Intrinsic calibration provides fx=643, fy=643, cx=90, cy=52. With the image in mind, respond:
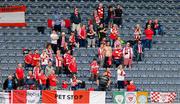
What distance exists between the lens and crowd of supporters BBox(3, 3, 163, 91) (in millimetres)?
28031

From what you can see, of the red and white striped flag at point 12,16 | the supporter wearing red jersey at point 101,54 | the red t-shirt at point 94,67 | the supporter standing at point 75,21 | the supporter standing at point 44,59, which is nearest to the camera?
the red t-shirt at point 94,67

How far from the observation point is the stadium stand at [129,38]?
2967 centimetres

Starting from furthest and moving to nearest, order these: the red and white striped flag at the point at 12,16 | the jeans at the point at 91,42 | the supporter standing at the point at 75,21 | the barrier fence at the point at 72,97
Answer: the red and white striped flag at the point at 12,16 → the supporter standing at the point at 75,21 → the jeans at the point at 91,42 → the barrier fence at the point at 72,97

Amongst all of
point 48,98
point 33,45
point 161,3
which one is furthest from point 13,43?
point 161,3

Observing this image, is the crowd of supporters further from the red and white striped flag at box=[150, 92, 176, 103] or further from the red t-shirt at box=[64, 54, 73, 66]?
the red and white striped flag at box=[150, 92, 176, 103]

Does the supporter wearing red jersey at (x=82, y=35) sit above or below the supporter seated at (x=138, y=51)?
above

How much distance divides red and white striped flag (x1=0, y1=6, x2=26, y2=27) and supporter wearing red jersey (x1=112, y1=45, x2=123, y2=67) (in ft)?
19.3

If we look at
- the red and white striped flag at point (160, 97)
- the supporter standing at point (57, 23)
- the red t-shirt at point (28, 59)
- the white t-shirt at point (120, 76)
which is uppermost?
the supporter standing at point (57, 23)

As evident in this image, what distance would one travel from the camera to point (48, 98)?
26.5 metres

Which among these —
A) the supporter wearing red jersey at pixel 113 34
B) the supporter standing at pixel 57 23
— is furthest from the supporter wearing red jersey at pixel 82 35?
the supporter standing at pixel 57 23

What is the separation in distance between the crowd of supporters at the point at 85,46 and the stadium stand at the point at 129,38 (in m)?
0.43

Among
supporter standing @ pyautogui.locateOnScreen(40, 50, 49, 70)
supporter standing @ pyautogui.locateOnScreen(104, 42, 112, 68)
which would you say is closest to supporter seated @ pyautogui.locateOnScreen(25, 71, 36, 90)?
supporter standing @ pyautogui.locateOnScreen(40, 50, 49, 70)

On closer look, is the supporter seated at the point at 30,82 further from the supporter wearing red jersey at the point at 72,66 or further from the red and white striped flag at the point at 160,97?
the red and white striped flag at the point at 160,97

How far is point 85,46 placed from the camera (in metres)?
31.0
